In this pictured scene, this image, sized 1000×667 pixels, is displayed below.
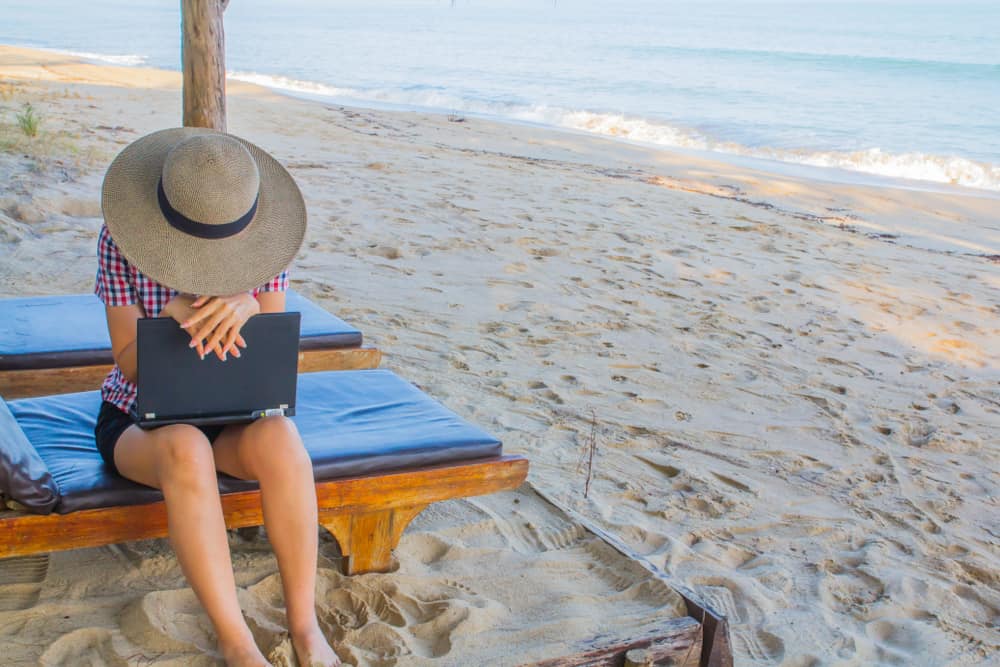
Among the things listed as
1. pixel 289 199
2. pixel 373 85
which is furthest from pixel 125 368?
pixel 373 85

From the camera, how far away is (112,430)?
7.79 ft

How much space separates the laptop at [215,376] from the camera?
2.18 metres

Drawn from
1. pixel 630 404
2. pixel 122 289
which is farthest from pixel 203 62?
pixel 122 289

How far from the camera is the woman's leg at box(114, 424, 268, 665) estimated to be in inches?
83.7

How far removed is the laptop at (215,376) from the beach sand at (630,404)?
0.54 m

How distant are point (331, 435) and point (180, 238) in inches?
28.5

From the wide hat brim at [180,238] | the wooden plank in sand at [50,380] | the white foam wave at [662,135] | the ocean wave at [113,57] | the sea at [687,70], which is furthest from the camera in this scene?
the ocean wave at [113,57]

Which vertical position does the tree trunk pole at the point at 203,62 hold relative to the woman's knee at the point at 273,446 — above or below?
above

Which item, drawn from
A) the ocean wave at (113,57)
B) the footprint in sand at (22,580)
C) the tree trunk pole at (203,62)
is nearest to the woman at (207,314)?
the footprint in sand at (22,580)

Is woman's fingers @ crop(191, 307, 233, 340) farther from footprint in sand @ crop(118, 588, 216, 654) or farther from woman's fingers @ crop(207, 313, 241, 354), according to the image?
footprint in sand @ crop(118, 588, 216, 654)

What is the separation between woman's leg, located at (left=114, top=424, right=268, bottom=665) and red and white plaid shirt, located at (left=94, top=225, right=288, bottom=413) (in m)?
0.32

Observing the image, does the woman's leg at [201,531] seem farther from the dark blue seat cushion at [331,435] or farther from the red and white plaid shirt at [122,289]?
the red and white plaid shirt at [122,289]

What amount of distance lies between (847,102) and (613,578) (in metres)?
22.3

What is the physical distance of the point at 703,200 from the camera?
9.40m
